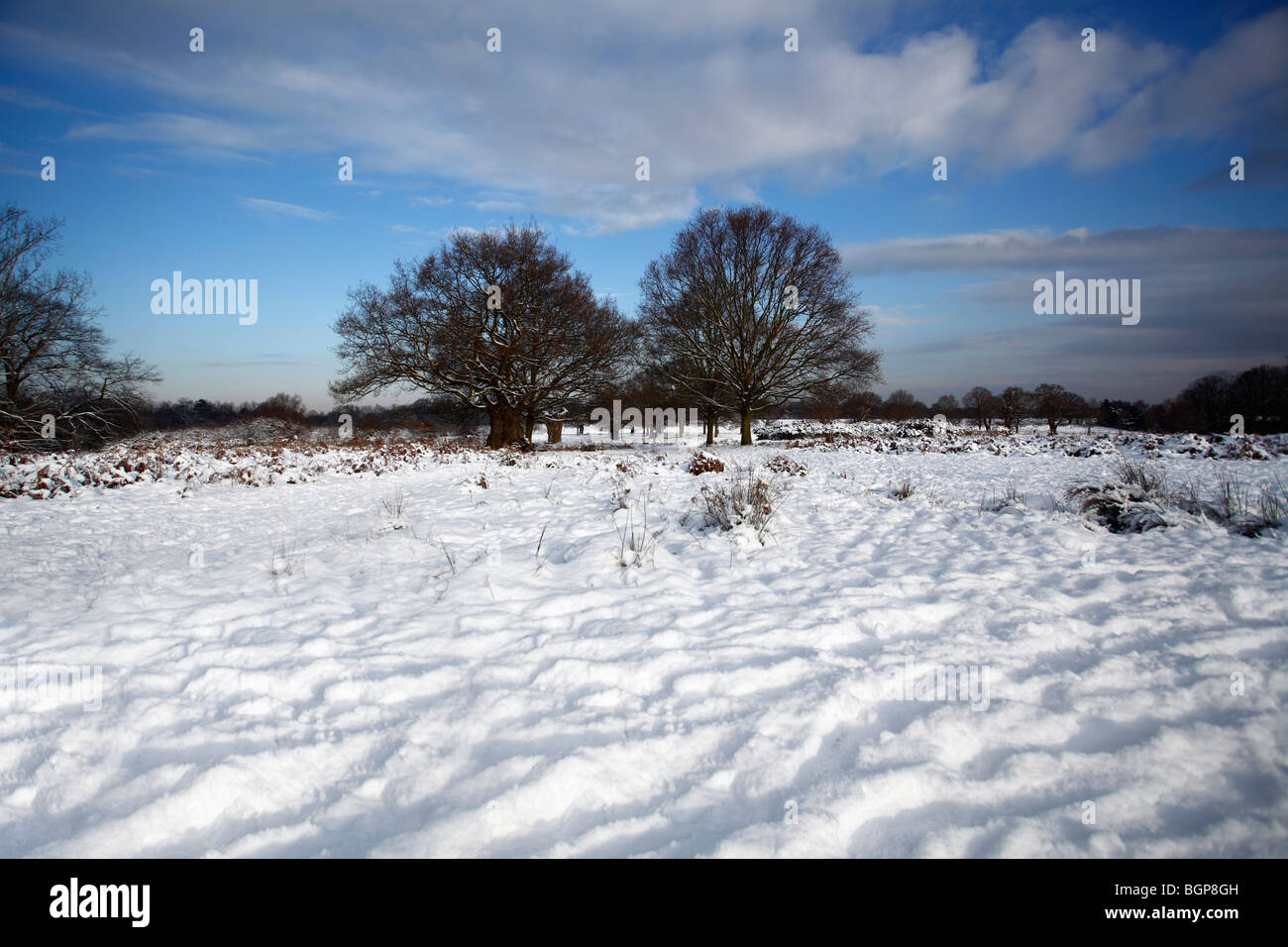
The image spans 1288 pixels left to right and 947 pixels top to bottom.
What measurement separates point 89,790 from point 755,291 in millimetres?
23029

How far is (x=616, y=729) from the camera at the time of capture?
105 inches

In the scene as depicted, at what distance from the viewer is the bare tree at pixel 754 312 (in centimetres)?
2189

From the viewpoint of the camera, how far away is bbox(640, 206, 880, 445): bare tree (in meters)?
21.9

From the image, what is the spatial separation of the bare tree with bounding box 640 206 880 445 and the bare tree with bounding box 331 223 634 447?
3.91m

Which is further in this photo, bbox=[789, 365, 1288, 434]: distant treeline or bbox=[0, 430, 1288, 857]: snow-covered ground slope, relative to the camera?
bbox=[789, 365, 1288, 434]: distant treeline

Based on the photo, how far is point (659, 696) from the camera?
2.98 metres

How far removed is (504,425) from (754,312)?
1167 centimetres

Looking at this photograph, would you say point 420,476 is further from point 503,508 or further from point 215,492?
point 503,508
